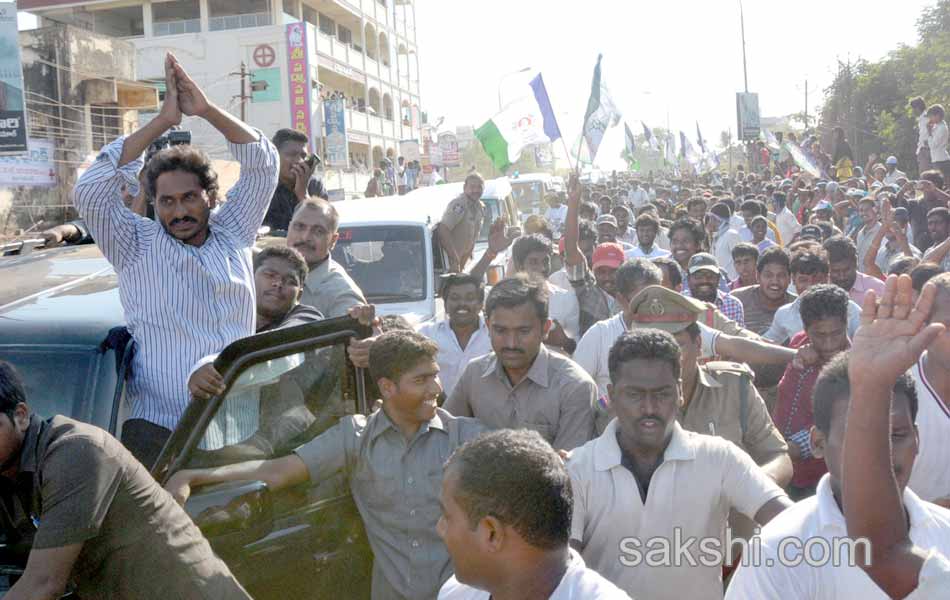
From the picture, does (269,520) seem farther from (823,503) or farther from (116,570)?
(823,503)

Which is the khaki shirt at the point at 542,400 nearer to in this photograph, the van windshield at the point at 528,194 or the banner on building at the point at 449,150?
the van windshield at the point at 528,194

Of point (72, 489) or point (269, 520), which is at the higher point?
point (72, 489)

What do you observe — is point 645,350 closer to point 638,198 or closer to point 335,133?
point 638,198

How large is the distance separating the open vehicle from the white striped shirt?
9cm

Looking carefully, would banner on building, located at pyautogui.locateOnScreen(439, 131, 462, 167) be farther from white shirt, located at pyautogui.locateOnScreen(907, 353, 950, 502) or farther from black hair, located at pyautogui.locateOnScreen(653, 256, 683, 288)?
white shirt, located at pyautogui.locateOnScreen(907, 353, 950, 502)

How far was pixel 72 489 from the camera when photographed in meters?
2.71

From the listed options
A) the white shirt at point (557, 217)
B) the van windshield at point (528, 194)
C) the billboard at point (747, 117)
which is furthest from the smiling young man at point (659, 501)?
the billboard at point (747, 117)

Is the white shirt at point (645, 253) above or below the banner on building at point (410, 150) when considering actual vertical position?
below

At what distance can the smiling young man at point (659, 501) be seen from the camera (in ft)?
10.1

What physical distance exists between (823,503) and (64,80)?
1088 inches

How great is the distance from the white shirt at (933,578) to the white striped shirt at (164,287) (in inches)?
96.5

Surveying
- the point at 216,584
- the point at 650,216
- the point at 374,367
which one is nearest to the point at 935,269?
the point at 374,367

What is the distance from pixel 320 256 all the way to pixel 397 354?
2.05 metres

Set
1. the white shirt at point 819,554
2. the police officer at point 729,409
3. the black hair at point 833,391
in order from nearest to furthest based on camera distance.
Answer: the white shirt at point 819,554 < the black hair at point 833,391 < the police officer at point 729,409
